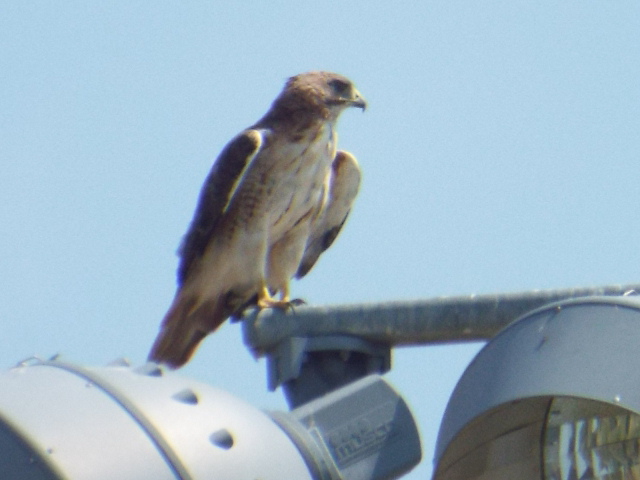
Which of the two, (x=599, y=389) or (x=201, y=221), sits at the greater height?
(x=599, y=389)

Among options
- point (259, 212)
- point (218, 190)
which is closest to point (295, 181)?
point (259, 212)

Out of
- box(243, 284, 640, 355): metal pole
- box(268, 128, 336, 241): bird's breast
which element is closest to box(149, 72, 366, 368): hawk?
box(268, 128, 336, 241): bird's breast

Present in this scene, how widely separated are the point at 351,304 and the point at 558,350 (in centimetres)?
73

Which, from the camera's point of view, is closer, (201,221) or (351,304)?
(351,304)

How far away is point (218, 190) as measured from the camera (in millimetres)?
6520

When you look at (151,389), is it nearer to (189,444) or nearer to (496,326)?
(189,444)

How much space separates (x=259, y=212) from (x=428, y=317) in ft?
13.6

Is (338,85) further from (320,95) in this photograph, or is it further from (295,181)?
(295,181)

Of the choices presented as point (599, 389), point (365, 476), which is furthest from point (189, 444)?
point (599, 389)

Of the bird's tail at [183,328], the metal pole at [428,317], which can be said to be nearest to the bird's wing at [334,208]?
the bird's tail at [183,328]

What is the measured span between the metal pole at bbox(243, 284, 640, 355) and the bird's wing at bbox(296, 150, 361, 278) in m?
4.30

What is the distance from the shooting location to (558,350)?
63.7 inches

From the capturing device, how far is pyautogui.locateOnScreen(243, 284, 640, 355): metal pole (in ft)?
7.16

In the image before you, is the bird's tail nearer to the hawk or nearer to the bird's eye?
the hawk
